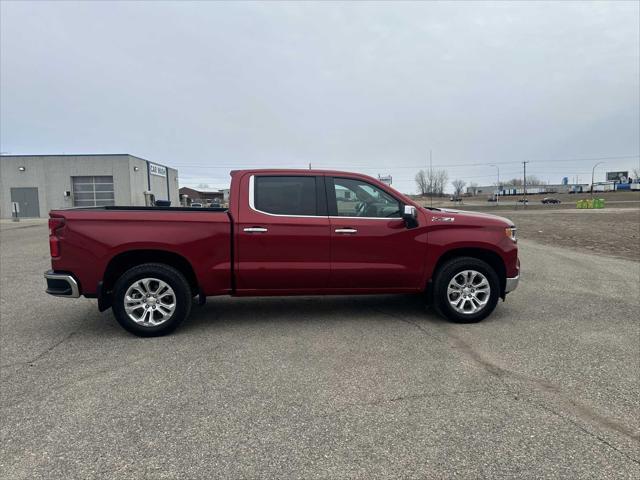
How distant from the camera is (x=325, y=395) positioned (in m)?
3.56

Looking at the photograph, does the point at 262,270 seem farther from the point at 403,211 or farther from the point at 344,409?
the point at 344,409

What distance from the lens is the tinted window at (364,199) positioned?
5.42m

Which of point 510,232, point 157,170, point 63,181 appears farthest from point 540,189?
point 510,232

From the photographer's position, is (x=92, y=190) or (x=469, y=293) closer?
(x=469, y=293)

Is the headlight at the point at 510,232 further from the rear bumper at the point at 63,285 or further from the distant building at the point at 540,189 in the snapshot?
the distant building at the point at 540,189

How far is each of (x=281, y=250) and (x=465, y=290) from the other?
2.36 metres

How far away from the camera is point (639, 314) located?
5867mm

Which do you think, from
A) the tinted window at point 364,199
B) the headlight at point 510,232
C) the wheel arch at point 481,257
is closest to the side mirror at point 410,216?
the tinted window at point 364,199

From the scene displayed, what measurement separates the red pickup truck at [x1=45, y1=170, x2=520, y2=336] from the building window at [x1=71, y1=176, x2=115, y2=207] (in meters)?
39.9

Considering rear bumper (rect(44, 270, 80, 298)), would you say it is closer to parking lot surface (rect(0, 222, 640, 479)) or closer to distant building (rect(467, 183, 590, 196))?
parking lot surface (rect(0, 222, 640, 479))

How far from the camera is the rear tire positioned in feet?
17.9

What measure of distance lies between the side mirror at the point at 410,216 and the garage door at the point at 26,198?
4400 centimetres

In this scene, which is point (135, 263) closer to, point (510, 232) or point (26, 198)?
point (510, 232)

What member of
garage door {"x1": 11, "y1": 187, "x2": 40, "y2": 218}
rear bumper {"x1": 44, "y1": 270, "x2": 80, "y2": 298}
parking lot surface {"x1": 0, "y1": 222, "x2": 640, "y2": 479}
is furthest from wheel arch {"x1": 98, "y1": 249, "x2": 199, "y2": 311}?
garage door {"x1": 11, "y1": 187, "x2": 40, "y2": 218}
